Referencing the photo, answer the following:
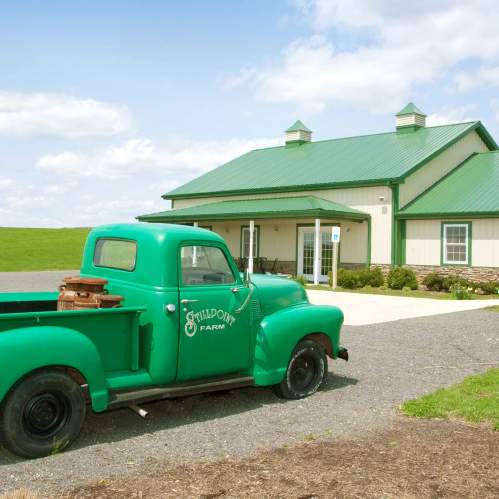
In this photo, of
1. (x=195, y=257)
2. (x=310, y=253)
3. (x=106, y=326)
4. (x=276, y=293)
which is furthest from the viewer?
(x=310, y=253)

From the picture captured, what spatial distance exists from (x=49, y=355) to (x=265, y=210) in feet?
75.6

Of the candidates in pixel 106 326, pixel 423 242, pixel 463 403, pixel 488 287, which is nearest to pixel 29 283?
pixel 423 242

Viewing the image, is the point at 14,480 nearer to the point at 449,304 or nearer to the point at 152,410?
the point at 152,410

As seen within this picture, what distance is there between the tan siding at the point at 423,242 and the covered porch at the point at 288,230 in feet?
5.99

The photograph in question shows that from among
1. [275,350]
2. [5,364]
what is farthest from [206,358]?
[5,364]

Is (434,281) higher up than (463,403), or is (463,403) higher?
(434,281)

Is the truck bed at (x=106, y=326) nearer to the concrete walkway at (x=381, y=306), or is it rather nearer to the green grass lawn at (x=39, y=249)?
the concrete walkway at (x=381, y=306)

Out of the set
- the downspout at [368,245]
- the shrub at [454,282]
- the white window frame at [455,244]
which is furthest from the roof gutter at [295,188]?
the shrub at [454,282]

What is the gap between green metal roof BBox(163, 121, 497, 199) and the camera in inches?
1096

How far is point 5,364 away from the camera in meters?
4.96

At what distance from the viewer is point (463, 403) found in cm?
713

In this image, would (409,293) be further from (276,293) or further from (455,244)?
(276,293)

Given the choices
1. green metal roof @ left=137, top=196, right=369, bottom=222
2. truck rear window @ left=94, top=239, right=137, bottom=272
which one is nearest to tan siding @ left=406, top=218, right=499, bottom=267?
green metal roof @ left=137, top=196, right=369, bottom=222

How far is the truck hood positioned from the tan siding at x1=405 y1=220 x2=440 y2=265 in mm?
18909
